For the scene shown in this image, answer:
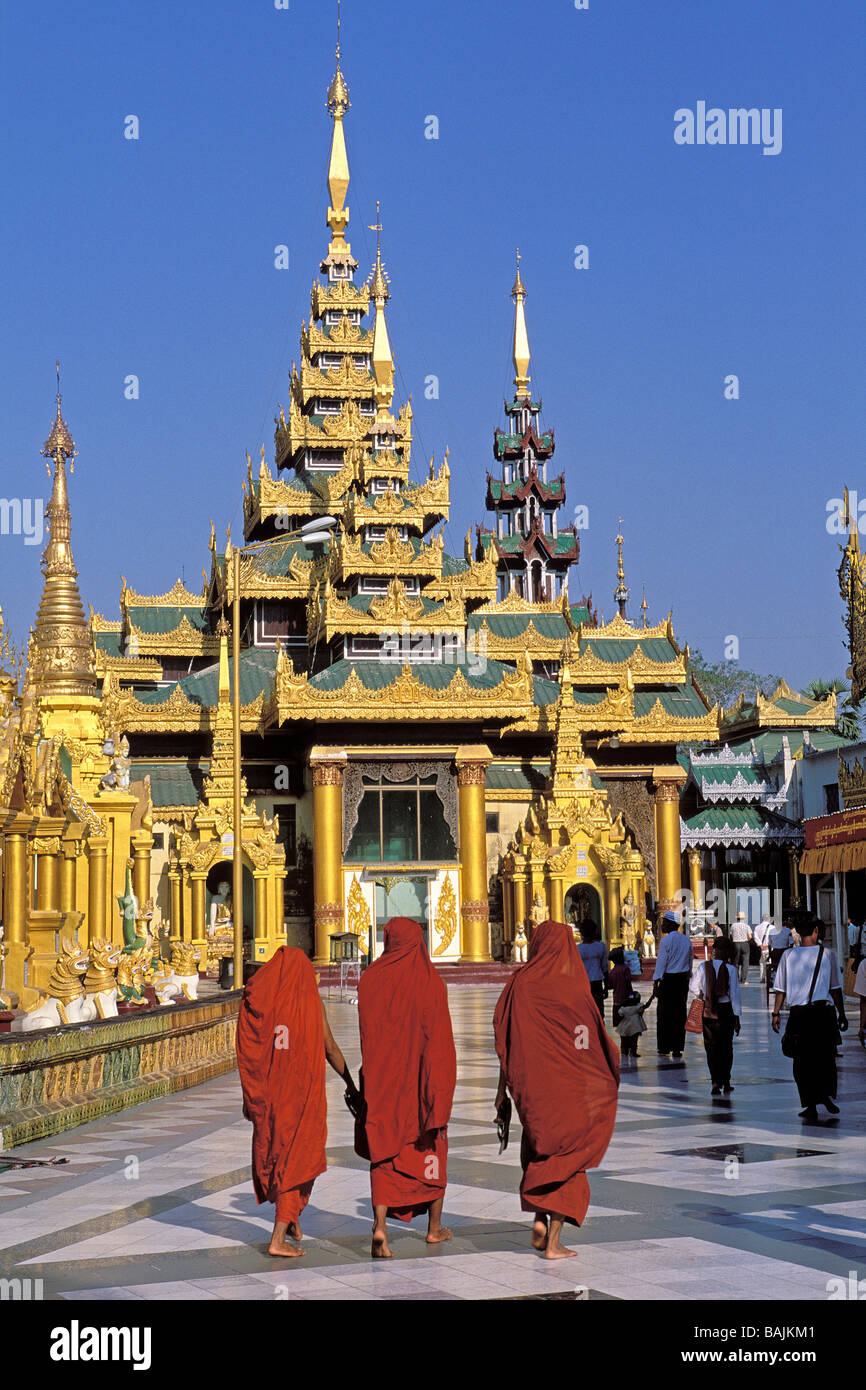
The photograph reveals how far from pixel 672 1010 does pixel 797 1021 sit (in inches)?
198

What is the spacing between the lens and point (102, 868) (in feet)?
77.8

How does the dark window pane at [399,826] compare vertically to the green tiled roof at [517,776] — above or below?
below

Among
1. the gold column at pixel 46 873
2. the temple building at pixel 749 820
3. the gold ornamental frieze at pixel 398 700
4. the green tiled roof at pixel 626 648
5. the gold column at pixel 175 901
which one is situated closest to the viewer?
the gold column at pixel 46 873

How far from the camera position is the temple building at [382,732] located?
39.2 m

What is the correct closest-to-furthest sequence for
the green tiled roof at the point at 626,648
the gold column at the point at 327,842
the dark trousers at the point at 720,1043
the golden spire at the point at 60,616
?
the dark trousers at the point at 720,1043, the golden spire at the point at 60,616, the gold column at the point at 327,842, the green tiled roof at the point at 626,648

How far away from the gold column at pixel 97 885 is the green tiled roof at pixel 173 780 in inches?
662

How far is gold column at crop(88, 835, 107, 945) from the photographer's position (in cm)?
2361

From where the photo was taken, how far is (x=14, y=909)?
18.0 metres

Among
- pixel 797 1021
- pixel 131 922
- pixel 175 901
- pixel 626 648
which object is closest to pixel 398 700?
pixel 175 901

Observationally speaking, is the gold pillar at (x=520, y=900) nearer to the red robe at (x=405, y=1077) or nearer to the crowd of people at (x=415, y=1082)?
the crowd of people at (x=415, y=1082)

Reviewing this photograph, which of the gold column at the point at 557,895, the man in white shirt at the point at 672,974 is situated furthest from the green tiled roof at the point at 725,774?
the man in white shirt at the point at 672,974

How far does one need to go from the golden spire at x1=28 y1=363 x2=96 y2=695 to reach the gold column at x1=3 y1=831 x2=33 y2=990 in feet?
26.7

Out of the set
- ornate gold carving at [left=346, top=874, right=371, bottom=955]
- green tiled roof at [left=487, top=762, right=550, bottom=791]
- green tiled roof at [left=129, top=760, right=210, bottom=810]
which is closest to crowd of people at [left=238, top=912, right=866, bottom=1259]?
ornate gold carving at [left=346, top=874, right=371, bottom=955]
